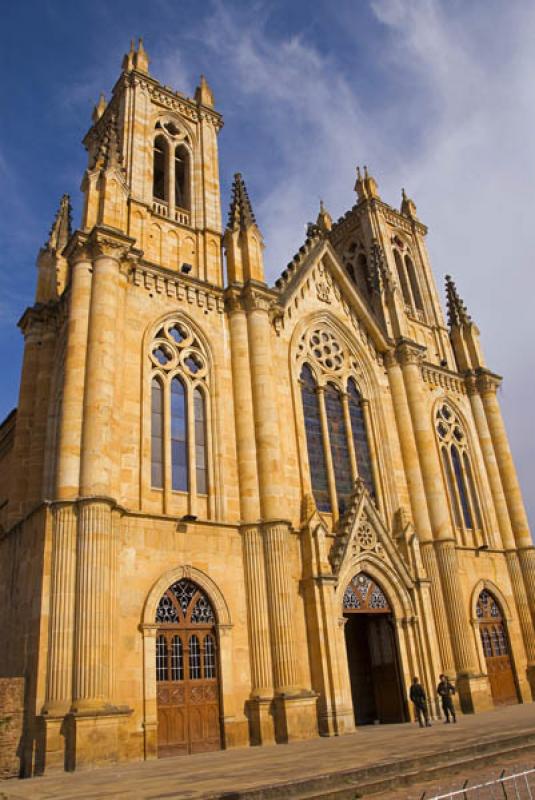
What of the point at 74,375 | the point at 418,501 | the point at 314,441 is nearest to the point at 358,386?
the point at 314,441

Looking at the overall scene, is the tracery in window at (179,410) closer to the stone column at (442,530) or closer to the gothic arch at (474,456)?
the stone column at (442,530)

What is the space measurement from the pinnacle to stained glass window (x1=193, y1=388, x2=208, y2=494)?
9.55 meters

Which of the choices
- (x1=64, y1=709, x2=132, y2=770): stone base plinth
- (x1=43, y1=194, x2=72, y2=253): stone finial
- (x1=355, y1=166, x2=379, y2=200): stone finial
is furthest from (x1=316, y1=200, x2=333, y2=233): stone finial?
(x1=64, y1=709, x2=132, y2=770): stone base plinth

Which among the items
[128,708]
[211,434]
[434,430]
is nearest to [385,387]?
[434,430]

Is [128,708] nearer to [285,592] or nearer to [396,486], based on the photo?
[285,592]

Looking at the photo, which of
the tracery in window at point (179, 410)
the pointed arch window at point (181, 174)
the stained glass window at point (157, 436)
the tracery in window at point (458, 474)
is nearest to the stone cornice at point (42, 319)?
the tracery in window at point (179, 410)

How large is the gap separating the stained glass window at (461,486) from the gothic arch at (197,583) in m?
14.8

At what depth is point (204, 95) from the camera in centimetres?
3119

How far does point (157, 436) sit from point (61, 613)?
6.68 m

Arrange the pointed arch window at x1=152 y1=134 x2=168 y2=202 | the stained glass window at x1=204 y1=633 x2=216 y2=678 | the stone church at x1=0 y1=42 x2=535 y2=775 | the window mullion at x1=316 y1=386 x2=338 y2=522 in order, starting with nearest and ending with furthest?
the stone church at x1=0 y1=42 x2=535 y2=775 → the stained glass window at x1=204 y1=633 x2=216 y2=678 → the window mullion at x1=316 y1=386 x2=338 y2=522 → the pointed arch window at x1=152 y1=134 x2=168 y2=202

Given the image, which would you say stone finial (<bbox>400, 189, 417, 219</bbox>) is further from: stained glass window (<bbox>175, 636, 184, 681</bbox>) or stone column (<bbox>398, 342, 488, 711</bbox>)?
stained glass window (<bbox>175, 636, 184, 681</bbox>)

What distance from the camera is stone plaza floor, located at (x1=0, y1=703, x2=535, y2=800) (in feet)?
32.4

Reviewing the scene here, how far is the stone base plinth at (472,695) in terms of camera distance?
23991mm

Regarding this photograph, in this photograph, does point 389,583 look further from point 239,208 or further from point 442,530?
point 239,208
